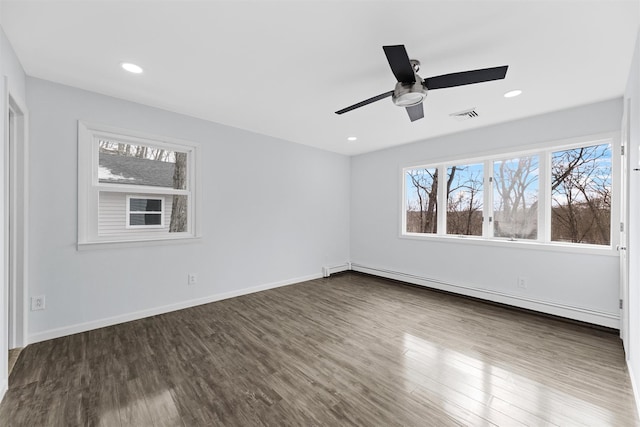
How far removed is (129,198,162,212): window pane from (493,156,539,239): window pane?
4677 mm

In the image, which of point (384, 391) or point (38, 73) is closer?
point (384, 391)

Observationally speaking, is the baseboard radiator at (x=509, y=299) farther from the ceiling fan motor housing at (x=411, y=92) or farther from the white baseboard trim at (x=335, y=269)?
the ceiling fan motor housing at (x=411, y=92)

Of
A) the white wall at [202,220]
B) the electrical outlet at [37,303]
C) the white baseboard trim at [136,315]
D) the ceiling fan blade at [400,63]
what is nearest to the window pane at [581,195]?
the ceiling fan blade at [400,63]

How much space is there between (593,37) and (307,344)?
10.9 feet

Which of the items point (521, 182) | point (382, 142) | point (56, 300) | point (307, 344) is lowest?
point (307, 344)

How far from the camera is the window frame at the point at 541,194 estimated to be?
114 inches

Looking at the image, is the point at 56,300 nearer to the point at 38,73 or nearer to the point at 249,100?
the point at 38,73

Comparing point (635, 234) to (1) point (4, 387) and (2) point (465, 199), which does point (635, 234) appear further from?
(1) point (4, 387)

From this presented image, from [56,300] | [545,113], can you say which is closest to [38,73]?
[56,300]

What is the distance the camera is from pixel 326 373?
209 cm

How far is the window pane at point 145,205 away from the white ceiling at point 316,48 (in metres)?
1.17

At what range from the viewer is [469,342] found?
103 inches

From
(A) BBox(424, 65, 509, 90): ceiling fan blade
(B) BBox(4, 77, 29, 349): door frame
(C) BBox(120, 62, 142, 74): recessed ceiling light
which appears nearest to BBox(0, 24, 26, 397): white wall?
(B) BBox(4, 77, 29, 349): door frame

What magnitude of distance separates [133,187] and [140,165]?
1.01 ft
